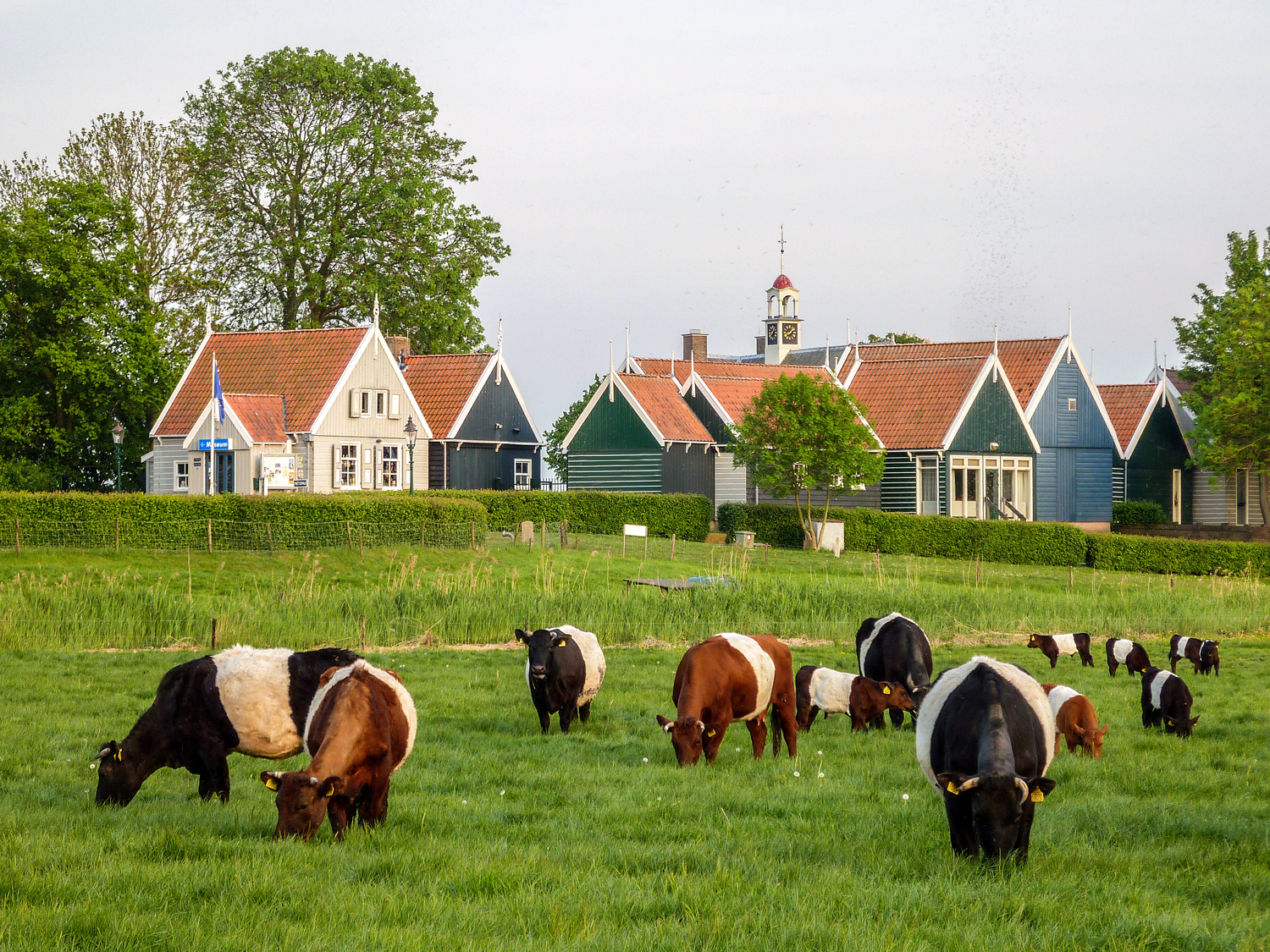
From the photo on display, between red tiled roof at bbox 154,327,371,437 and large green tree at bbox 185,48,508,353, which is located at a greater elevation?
large green tree at bbox 185,48,508,353

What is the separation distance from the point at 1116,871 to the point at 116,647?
16650mm

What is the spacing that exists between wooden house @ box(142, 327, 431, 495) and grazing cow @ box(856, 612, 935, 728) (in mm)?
34771

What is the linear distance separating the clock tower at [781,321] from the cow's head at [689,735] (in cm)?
6831

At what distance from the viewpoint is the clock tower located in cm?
8006

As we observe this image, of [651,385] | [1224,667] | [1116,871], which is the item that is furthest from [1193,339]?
[1116,871]

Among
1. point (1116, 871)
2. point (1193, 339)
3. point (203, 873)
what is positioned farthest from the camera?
point (1193, 339)

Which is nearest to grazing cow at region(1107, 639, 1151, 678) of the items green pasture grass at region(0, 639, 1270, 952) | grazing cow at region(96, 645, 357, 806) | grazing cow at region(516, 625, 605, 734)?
green pasture grass at region(0, 639, 1270, 952)

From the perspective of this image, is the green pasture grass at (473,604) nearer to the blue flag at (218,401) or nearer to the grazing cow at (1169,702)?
the grazing cow at (1169,702)

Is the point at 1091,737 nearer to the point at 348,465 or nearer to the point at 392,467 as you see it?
the point at 348,465

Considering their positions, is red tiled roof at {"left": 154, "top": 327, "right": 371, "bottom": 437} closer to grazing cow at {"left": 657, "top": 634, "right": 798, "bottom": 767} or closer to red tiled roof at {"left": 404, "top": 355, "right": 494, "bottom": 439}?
red tiled roof at {"left": 404, "top": 355, "right": 494, "bottom": 439}

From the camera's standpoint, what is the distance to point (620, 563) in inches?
1426

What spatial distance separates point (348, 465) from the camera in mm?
50844

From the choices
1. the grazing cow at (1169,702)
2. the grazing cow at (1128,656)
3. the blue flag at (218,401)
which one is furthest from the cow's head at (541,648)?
the blue flag at (218,401)

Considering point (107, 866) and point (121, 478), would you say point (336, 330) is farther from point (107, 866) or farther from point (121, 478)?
point (107, 866)
